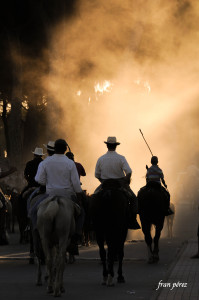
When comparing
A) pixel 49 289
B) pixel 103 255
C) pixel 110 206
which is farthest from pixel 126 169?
pixel 49 289

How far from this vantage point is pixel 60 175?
12.9m

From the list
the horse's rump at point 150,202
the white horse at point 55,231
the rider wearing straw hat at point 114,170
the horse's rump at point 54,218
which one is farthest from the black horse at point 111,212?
the horse's rump at point 150,202

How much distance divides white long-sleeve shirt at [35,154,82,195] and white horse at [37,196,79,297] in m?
0.33

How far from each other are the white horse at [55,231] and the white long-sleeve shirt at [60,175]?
1.07 feet

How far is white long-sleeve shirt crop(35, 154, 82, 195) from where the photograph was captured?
12914mm

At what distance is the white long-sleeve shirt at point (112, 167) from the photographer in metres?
14.1

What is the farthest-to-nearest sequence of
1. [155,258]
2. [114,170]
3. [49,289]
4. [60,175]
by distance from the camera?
[155,258], [114,170], [60,175], [49,289]

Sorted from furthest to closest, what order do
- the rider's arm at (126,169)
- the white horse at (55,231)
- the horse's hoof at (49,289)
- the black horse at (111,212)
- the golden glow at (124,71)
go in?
the golden glow at (124,71), the rider's arm at (126,169), the black horse at (111,212), the horse's hoof at (49,289), the white horse at (55,231)

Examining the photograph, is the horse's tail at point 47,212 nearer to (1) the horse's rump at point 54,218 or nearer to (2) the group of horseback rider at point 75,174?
(1) the horse's rump at point 54,218

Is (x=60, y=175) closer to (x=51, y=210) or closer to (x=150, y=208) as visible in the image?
(x=51, y=210)

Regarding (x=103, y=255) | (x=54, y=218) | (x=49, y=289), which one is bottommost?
(x=49, y=289)

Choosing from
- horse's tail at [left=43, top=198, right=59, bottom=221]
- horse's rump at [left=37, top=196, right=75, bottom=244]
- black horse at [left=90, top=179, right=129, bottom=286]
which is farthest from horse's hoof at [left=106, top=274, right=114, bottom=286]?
horse's tail at [left=43, top=198, right=59, bottom=221]

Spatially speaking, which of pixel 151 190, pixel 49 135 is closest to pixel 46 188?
pixel 151 190

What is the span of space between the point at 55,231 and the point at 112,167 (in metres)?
2.11
